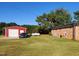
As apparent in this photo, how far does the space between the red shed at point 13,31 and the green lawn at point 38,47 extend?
490mm

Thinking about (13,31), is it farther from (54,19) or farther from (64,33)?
(64,33)

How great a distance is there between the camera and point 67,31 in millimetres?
17156

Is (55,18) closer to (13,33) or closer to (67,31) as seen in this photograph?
(13,33)

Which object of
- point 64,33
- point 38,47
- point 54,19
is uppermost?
point 54,19

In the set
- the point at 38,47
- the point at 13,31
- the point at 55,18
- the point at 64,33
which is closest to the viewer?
the point at 38,47

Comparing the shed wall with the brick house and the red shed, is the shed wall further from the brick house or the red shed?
the red shed

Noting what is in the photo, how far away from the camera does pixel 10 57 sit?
12.6 m

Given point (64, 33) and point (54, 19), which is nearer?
point (54, 19)

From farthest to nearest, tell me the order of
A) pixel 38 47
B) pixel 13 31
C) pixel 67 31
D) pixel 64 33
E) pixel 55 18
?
pixel 67 31, pixel 64 33, pixel 13 31, pixel 55 18, pixel 38 47

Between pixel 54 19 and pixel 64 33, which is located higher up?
pixel 54 19

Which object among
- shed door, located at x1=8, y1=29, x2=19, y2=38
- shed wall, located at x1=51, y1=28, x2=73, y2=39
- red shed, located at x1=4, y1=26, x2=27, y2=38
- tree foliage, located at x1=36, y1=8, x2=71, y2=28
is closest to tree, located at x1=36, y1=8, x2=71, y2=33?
tree foliage, located at x1=36, y1=8, x2=71, y2=28

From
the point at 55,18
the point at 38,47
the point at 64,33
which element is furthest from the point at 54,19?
the point at 64,33

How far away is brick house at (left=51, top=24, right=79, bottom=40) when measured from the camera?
49.4 ft

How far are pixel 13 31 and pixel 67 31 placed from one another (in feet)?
14.3
